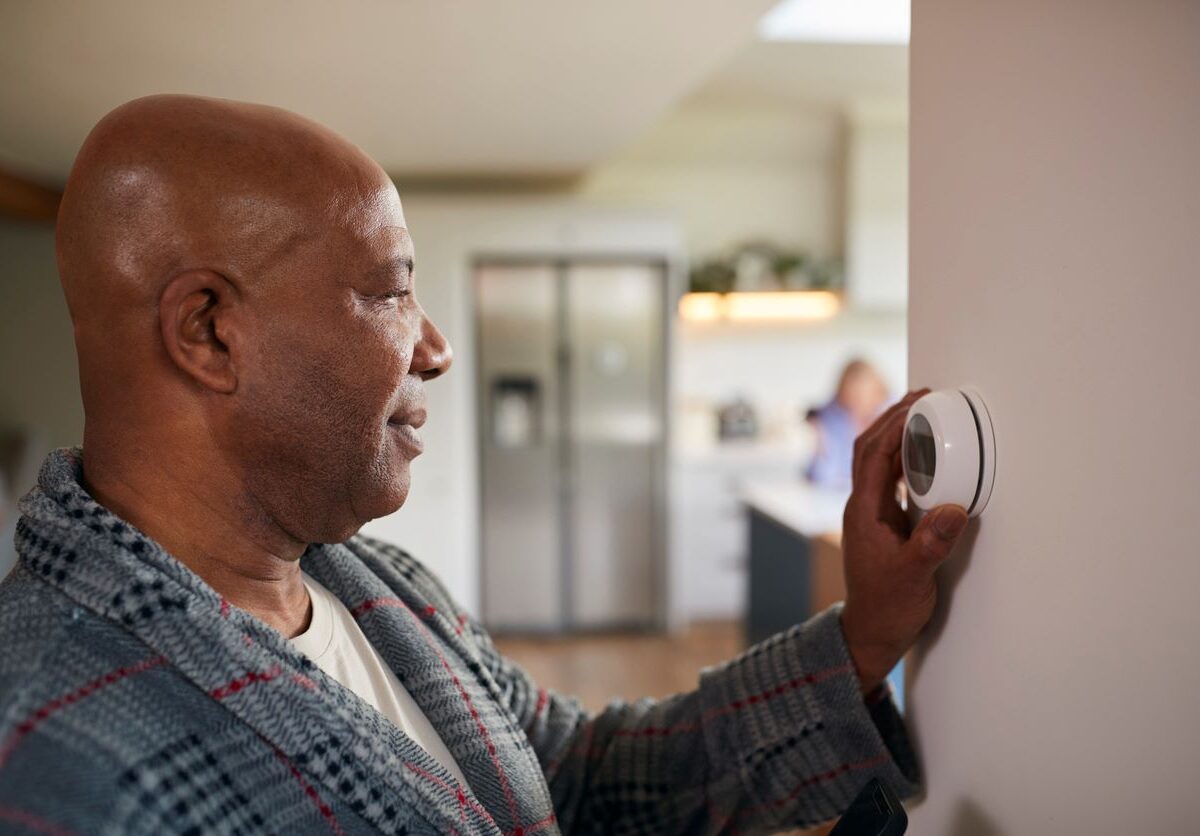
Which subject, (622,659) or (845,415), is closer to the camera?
(845,415)

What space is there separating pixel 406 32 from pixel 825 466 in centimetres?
252

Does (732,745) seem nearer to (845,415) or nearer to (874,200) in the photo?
(845,415)

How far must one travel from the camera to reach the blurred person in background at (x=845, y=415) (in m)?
3.71

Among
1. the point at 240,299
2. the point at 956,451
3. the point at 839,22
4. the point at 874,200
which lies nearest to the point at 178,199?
the point at 240,299

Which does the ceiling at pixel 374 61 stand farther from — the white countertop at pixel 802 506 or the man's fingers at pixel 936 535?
the white countertop at pixel 802 506

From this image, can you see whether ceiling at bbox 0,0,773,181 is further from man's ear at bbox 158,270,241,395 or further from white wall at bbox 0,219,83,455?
man's ear at bbox 158,270,241,395

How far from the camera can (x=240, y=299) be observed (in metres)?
0.73

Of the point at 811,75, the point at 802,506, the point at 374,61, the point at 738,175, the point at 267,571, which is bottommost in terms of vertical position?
the point at 802,506

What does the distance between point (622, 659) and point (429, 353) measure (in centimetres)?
342

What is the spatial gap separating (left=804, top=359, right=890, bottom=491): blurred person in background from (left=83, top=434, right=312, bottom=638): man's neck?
2992 mm

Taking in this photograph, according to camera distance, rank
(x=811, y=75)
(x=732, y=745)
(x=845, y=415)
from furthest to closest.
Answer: (x=811, y=75) → (x=845, y=415) → (x=732, y=745)

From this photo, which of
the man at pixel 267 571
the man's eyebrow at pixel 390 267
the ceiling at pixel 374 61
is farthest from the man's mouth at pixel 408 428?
the ceiling at pixel 374 61

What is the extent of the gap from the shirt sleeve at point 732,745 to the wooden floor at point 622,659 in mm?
2477

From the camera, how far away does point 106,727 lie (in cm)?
59
